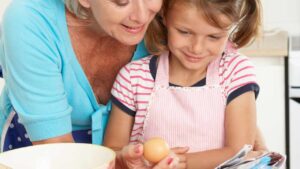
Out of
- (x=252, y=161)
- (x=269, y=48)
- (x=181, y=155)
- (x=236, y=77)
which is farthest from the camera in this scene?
(x=269, y=48)

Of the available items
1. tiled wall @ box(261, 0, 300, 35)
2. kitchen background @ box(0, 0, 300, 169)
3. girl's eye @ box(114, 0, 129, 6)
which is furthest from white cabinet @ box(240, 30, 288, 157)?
girl's eye @ box(114, 0, 129, 6)

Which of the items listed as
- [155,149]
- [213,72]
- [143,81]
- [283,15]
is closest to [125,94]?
[143,81]

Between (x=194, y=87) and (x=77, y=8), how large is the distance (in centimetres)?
30

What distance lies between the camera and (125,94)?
3.45ft

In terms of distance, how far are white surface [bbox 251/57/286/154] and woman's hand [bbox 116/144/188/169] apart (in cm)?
155

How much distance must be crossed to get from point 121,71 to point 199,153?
26 cm

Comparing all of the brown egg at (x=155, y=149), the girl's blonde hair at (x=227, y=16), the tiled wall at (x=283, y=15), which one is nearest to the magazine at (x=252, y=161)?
the brown egg at (x=155, y=149)

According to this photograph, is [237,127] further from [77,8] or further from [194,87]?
[77,8]

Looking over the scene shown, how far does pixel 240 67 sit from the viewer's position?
1.01 metres

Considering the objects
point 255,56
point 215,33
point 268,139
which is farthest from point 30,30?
point 268,139

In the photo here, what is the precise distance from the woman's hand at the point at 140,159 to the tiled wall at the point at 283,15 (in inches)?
83.1

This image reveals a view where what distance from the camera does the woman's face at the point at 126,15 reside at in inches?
36.0

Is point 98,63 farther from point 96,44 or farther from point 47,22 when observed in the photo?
point 47,22

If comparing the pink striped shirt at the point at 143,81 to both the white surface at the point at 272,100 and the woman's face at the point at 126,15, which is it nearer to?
the woman's face at the point at 126,15
